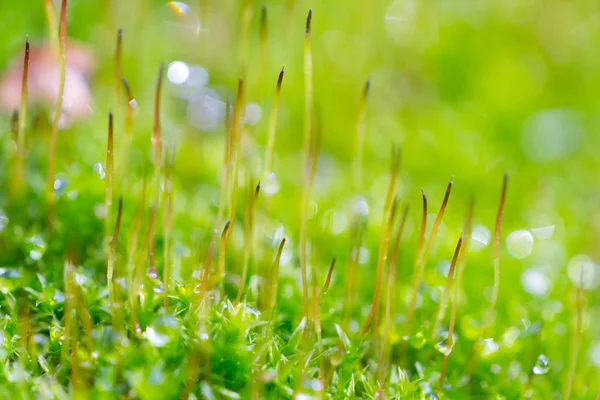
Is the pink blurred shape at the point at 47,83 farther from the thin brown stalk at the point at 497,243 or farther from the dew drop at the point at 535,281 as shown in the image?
the dew drop at the point at 535,281

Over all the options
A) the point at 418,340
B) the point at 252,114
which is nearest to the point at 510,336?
the point at 418,340

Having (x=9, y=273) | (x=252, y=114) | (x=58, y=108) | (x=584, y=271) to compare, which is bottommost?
(x=584, y=271)

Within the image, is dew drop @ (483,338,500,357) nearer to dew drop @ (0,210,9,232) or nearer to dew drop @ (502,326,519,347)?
dew drop @ (502,326,519,347)

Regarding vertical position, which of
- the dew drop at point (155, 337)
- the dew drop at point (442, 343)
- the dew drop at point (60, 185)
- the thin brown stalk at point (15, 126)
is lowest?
the dew drop at point (442, 343)

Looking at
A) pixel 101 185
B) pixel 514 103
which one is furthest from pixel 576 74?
pixel 101 185

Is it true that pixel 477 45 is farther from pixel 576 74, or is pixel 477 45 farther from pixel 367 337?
pixel 367 337

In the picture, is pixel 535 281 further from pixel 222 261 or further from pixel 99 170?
A: pixel 99 170

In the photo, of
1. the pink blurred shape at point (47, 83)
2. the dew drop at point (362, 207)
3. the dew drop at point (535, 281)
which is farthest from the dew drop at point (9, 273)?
the dew drop at point (535, 281)

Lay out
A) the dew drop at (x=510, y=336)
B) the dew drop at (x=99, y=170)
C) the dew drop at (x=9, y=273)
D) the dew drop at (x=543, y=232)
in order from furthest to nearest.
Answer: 1. the dew drop at (x=543, y=232)
2. the dew drop at (x=99, y=170)
3. the dew drop at (x=510, y=336)
4. the dew drop at (x=9, y=273)
